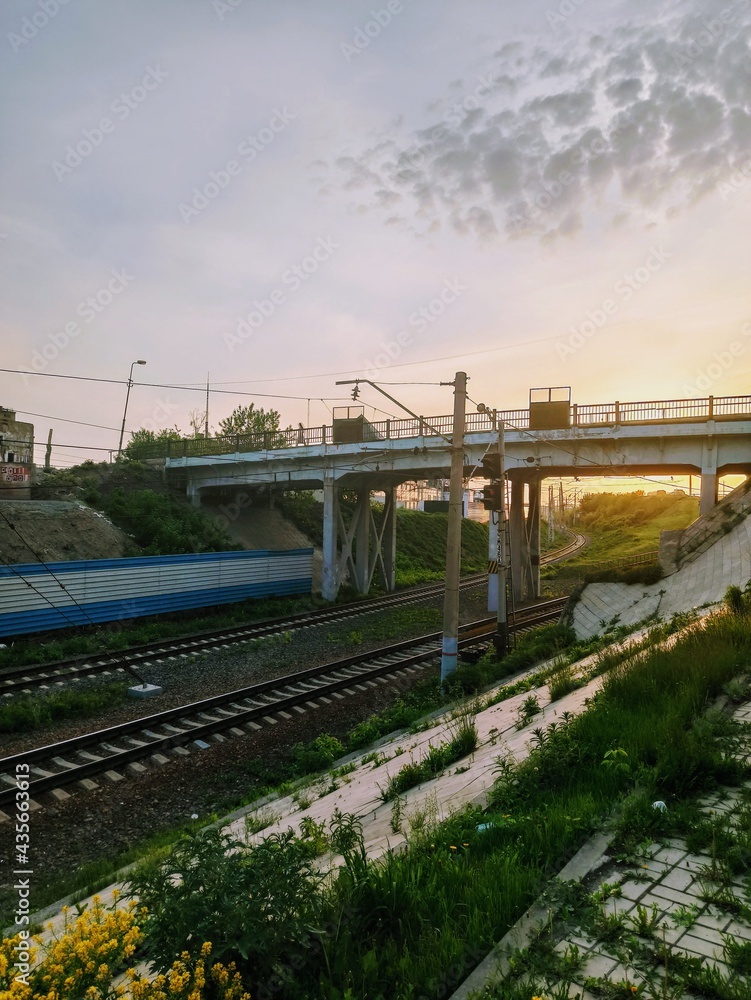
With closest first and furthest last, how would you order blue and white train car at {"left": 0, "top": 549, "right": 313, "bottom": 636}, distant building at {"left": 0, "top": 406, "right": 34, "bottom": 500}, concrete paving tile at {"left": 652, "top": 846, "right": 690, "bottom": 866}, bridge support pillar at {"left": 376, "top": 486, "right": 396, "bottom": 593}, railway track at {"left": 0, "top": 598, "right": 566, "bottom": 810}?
concrete paving tile at {"left": 652, "top": 846, "right": 690, "bottom": 866}, railway track at {"left": 0, "top": 598, "right": 566, "bottom": 810}, blue and white train car at {"left": 0, "top": 549, "right": 313, "bottom": 636}, distant building at {"left": 0, "top": 406, "right": 34, "bottom": 500}, bridge support pillar at {"left": 376, "top": 486, "right": 396, "bottom": 593}

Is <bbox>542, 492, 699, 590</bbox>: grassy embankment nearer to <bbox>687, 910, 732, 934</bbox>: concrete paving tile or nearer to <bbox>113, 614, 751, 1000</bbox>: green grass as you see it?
<bbox>113, 614, 751, 1000</bbox>: green grass

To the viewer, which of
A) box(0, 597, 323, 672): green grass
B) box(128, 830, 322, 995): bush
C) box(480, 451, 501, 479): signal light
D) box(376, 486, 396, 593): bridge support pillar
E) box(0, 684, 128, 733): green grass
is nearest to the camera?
box(128, 830, 322, 995): bush

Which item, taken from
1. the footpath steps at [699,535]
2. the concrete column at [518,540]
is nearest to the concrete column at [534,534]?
the concrete column at [518,540]

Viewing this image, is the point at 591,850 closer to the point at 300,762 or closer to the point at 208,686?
the point at 300,762

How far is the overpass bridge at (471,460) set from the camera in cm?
2231

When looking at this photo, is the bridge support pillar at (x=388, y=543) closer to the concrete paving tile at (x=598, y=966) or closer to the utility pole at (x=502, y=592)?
the utility pole at (x=502, y=592)

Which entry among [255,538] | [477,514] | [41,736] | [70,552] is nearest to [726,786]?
[41,736]

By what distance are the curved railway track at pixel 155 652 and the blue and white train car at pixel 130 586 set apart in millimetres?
2697

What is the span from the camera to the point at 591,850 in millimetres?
4016

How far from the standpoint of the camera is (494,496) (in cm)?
1566

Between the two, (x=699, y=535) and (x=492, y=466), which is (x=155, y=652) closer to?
(x=492, y=466)

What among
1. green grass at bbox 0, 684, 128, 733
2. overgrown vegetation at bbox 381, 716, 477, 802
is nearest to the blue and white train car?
green grass at bbox 0, 684, 128, 733

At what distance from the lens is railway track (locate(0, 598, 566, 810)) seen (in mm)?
9430

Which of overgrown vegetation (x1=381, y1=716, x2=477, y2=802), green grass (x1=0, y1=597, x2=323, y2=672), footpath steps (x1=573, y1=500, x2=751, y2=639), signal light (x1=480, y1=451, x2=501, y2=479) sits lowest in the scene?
green grass (x1=0, y1=597, x2=323, y2=672)
